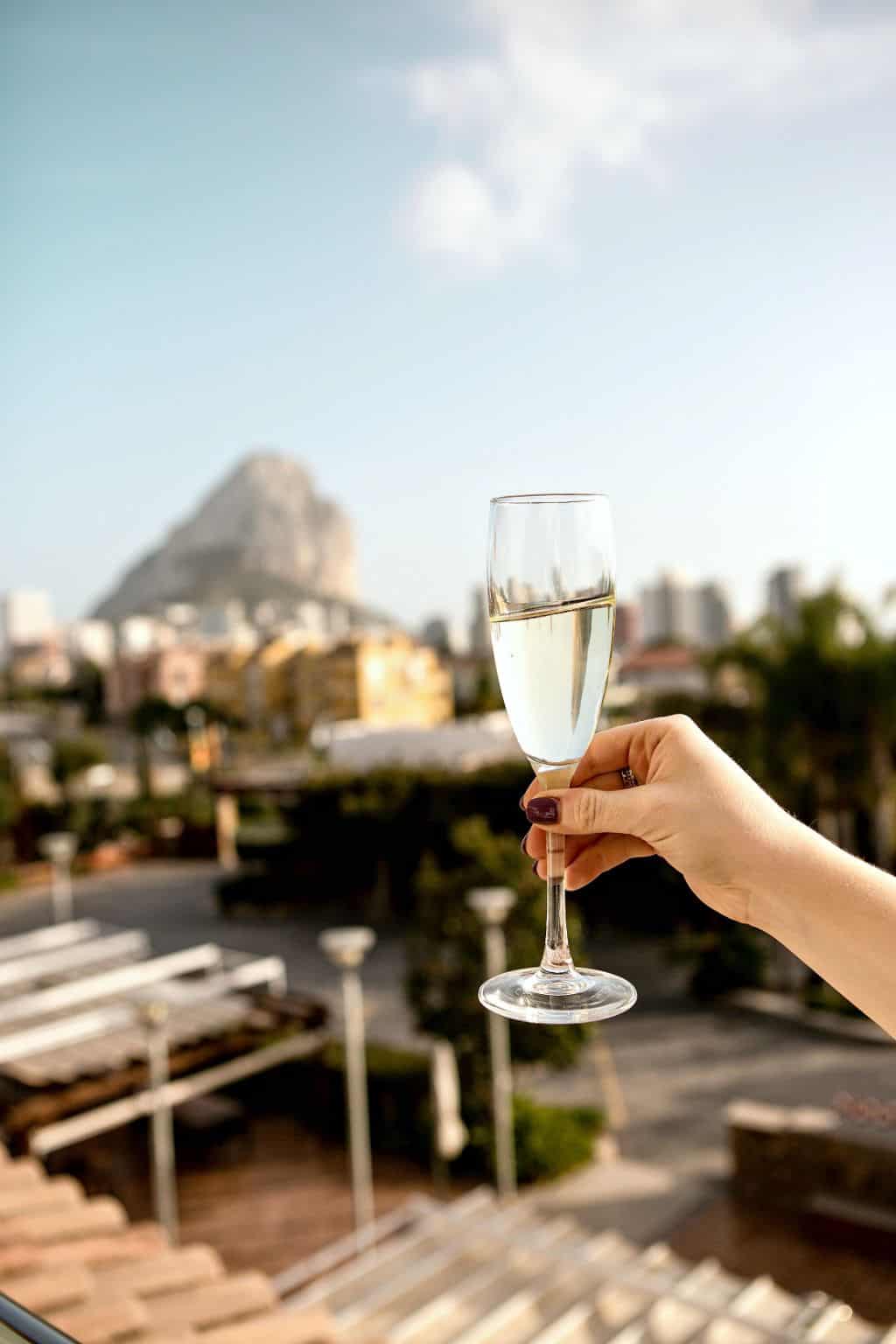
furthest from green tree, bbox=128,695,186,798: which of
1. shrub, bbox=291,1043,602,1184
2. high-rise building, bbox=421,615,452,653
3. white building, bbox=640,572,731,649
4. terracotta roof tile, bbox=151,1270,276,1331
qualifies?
white building, bbox=640,572,731,649

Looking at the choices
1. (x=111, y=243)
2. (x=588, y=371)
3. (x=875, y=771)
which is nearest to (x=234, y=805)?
(x=111, y=243)

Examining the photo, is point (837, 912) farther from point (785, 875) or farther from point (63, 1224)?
point (63, 1224)

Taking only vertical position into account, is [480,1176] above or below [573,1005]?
below

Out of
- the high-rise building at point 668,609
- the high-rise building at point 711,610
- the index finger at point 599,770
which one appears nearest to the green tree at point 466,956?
the index finger at point 599,770

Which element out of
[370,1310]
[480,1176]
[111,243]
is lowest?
[480,1176]

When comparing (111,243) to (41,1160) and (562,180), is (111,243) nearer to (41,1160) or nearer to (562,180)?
(562,180)

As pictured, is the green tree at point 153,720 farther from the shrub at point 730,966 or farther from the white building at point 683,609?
the white building at point 683,609

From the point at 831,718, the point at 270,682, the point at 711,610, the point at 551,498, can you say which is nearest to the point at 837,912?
the point at 551,498
